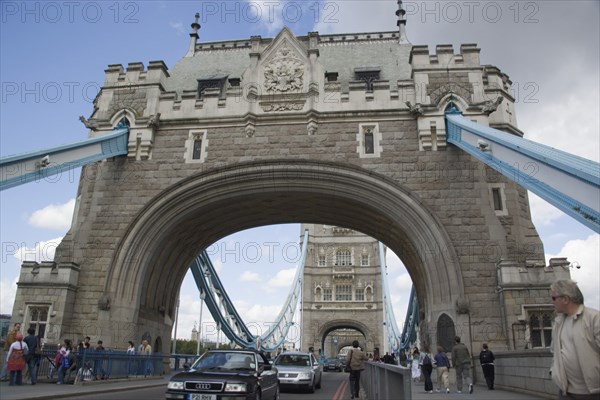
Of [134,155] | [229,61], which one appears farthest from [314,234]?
[134,155]

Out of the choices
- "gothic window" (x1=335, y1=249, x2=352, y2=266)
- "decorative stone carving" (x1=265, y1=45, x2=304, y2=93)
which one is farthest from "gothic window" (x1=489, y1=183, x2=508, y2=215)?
"gothic window" (x1=335, y1=249, x2=352, y2=266)

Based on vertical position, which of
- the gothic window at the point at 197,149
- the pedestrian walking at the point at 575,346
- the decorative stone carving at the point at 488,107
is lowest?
the pedestrian walking at the point at 575,346

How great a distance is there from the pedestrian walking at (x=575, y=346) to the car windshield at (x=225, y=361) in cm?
519

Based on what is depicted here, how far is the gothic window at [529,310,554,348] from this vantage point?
40.8ft

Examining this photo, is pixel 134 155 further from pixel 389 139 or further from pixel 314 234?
pixel 314 234

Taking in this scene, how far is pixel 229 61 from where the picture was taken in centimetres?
2116

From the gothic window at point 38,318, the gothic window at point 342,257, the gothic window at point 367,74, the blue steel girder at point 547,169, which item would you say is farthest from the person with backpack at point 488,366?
the gothic window at point 342,257

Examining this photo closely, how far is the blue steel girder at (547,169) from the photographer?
26.2ft

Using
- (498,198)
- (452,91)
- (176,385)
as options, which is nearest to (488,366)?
(498,198)

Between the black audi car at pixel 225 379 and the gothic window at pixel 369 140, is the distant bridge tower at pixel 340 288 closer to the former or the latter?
the gothic window at pixel 369 140

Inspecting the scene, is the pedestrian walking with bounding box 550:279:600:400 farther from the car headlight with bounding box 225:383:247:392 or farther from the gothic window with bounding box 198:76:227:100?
the gothic window with bounding box 198:76:227:100

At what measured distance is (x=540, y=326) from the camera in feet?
41.0

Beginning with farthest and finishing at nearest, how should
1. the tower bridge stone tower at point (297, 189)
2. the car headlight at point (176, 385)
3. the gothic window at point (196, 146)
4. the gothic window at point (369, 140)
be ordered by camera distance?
the gothic window at point (196, 146) < the gothic window at point (369, 140) < the tower bridge stone tower at point (297, 189) < the car headlight at point (176, 385)

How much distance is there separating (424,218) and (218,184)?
657cm
